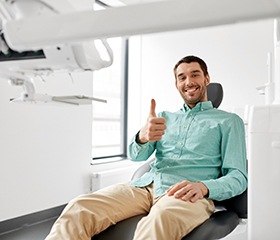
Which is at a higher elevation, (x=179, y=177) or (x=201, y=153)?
(x=201, y=153)

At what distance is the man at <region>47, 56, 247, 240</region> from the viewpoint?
4.18 ft

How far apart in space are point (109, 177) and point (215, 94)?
5.21 feet

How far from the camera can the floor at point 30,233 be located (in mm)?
2250

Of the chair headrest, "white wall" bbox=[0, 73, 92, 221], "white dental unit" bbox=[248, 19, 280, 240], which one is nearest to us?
"white dental unit" bbox=[248, 19, 280, 240]

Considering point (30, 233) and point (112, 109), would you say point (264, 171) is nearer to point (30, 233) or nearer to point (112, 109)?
point (30, 233)

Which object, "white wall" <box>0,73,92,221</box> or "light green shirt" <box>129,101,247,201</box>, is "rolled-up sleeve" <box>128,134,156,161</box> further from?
"white wall" <box>0,73,92,221</box>

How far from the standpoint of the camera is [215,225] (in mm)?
1278

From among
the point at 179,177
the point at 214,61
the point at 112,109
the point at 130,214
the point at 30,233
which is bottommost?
the point at 30,233

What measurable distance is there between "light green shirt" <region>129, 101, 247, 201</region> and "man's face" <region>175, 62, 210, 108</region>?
0.17 ft

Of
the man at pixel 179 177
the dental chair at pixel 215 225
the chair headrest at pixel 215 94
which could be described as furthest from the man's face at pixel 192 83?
the dental chair at pixel 215 225

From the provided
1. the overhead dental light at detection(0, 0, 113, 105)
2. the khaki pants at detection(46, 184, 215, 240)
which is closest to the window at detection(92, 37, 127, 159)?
the khaki pants at detection(46, 184, 215, 240)

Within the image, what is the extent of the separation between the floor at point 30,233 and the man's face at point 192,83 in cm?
131

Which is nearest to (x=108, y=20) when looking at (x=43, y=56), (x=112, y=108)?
(x=43, y=56)

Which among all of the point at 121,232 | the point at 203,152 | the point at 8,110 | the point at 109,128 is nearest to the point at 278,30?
the point at 203,152
